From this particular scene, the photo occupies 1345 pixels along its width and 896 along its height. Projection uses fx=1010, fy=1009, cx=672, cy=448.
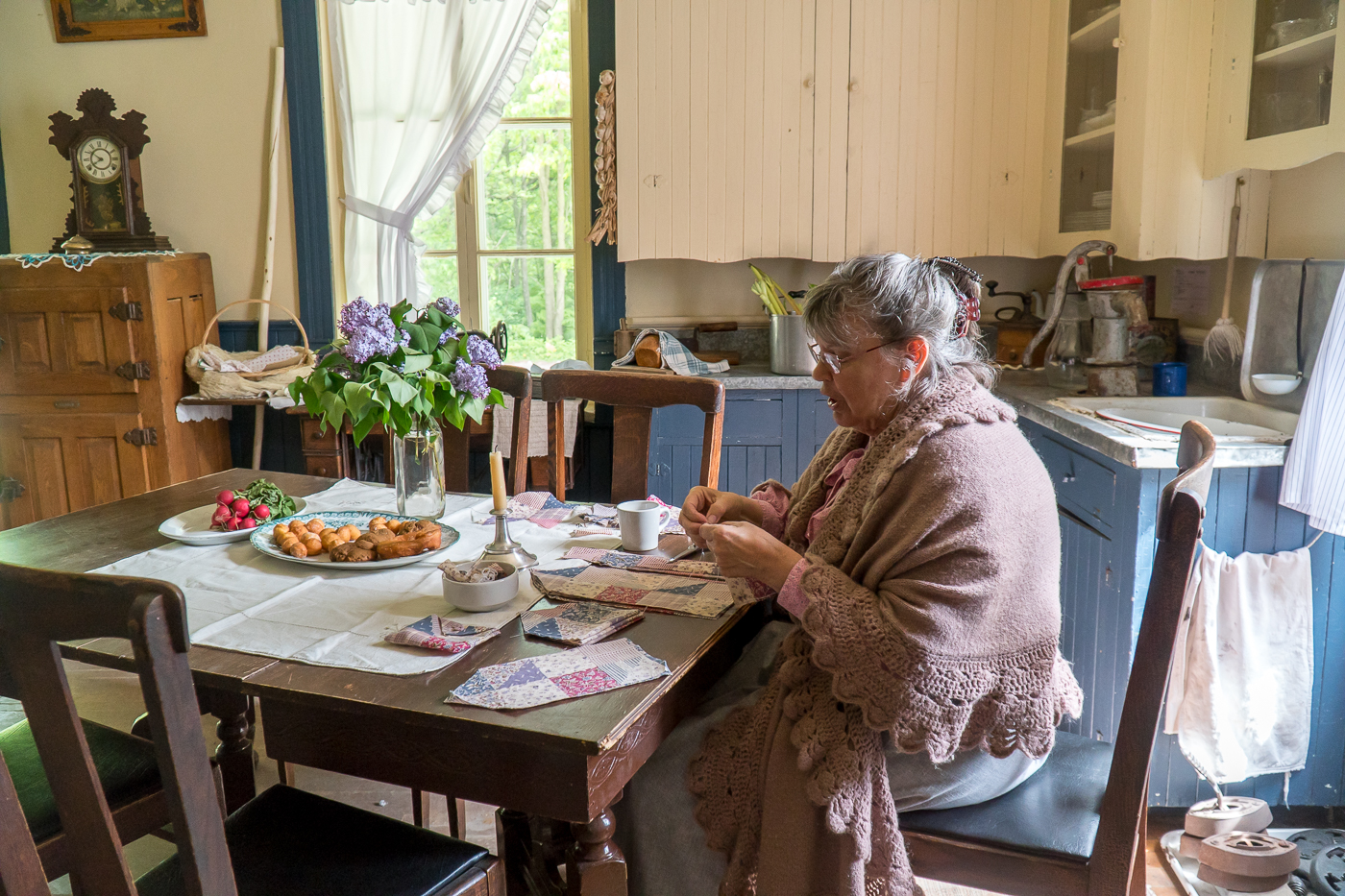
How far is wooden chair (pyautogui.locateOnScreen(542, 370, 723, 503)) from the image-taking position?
2.21 m

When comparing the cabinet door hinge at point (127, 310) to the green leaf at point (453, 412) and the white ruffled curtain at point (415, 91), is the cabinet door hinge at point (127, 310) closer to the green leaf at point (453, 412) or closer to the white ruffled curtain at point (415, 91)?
the white ruffled curtain at point (415, 91)

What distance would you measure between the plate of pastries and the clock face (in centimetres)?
238

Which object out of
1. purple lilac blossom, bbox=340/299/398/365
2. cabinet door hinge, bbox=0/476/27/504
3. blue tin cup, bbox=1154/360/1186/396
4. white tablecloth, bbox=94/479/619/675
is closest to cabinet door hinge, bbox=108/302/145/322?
cabinet door hinge, bbox=0/476/27/504

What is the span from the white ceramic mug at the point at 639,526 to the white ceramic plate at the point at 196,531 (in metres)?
0.68

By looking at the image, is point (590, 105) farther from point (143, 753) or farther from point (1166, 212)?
point (143, 753)

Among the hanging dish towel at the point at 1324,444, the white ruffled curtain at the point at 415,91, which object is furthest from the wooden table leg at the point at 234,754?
the white ruffled curtain at the point at 415,91

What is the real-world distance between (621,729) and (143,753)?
33.9 inches

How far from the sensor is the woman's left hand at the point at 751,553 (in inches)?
54.4

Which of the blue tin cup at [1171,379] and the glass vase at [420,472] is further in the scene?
the blue tin cup at [1171,379]

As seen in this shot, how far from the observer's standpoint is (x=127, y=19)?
3.67 metres

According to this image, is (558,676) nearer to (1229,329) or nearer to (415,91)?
(1229,329)

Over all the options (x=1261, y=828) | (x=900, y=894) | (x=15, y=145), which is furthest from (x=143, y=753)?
(x=15, y=145)

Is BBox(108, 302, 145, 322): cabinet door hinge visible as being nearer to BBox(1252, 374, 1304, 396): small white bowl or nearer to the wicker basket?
the wicker basket

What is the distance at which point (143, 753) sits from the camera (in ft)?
5.03
